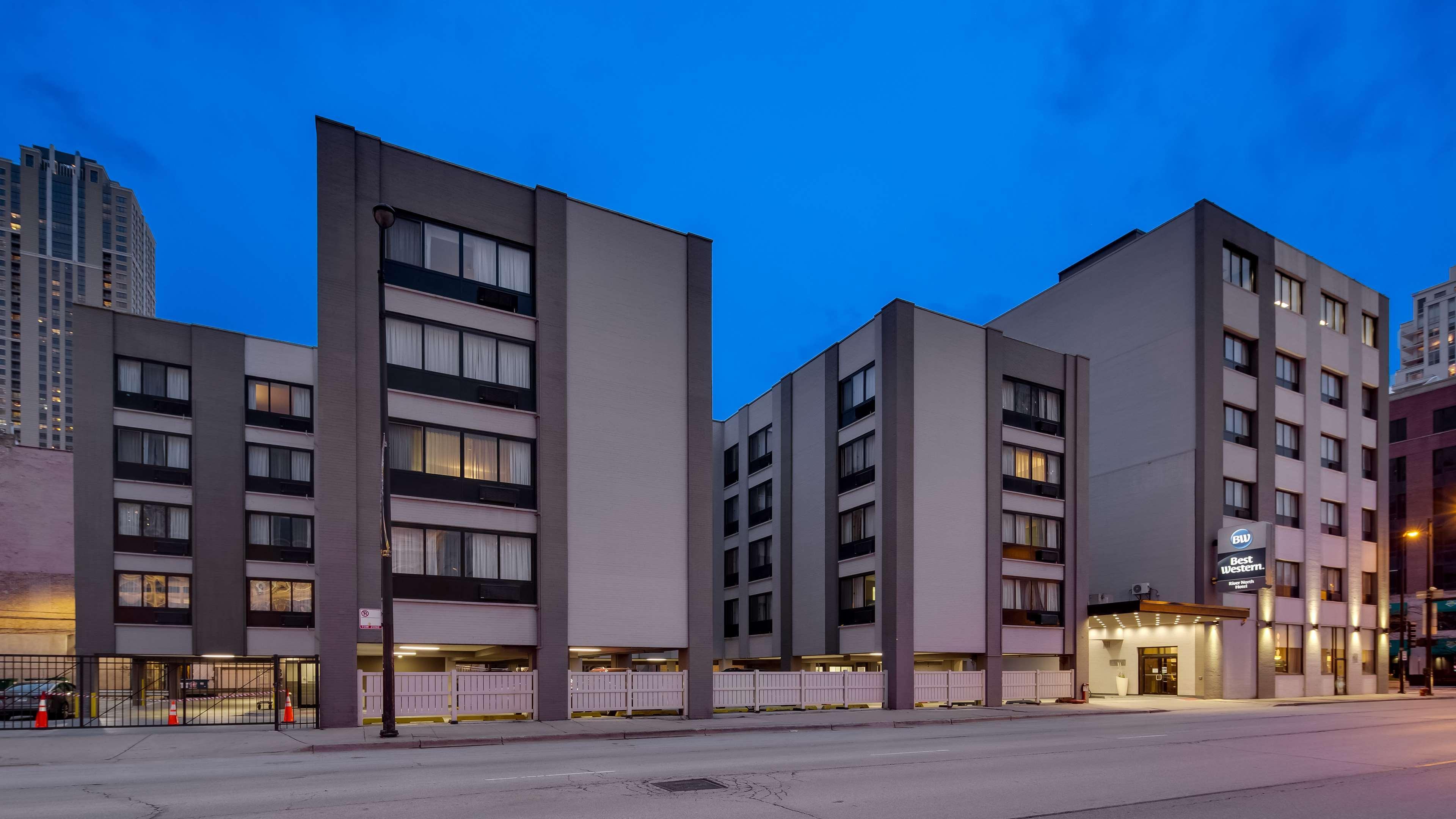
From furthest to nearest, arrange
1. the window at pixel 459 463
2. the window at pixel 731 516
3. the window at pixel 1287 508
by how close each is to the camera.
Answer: the window at pixel 731 516
the window at pixel 1287 508
the window at pixel 459 463

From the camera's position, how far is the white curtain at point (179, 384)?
40844 mm

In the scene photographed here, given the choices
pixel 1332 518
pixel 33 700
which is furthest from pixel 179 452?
pixel 1332 518

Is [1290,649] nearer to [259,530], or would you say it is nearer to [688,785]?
[688,785]

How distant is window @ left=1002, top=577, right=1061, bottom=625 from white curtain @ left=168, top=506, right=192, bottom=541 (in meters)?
37.1

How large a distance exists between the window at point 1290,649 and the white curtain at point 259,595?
1953 inches

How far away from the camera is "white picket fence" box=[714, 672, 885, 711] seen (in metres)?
28.8

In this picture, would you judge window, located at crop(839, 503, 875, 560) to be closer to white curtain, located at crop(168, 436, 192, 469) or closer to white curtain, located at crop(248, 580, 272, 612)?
white curtain, located at crop(248, 580, 272, 612)

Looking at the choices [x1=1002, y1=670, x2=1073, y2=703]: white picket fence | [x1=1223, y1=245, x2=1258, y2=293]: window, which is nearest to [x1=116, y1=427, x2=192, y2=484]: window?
[x1=1002, y1=670, x2=1073, y2=703]: white picket fence

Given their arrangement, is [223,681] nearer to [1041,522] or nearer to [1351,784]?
[1041,522]

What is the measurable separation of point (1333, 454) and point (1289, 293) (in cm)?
983

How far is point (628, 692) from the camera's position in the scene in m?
26.0

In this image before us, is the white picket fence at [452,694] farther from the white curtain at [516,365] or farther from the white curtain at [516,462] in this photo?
the white curtain at [516,365]

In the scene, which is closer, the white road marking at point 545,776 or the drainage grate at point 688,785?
the drainage grate at point 688,785

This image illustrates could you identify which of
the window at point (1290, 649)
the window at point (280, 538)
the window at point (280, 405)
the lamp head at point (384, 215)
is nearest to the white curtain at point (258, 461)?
the window at point (280, 405)
